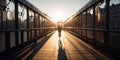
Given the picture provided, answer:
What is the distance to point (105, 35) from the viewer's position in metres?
12.2

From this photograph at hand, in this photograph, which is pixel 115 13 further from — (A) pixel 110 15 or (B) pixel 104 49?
(B) pixel 104 49

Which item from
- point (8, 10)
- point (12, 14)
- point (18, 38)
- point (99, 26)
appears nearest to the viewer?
point (8, 10)

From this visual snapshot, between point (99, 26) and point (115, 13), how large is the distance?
3.17 metres

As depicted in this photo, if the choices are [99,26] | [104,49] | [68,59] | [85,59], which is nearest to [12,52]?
[68,59]

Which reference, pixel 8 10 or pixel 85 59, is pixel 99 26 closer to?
pixel 85 59

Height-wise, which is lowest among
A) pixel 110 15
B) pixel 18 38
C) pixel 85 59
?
pixel 85 59

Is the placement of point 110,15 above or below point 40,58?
above

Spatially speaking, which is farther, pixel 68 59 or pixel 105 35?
pixel 105 35

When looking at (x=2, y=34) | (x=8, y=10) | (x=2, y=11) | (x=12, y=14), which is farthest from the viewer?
(x=12, y=14)

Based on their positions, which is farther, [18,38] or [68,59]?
[18,38]

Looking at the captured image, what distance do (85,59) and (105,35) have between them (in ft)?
8.62

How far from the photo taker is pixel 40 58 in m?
10.3

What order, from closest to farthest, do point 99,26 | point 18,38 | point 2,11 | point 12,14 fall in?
point 2,11 → point 12,14 → point 18,38 → point 99,26

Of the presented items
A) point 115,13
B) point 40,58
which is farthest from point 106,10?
point 40,58
